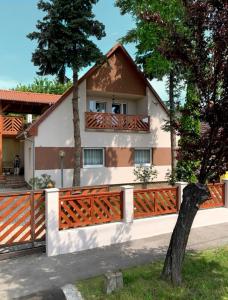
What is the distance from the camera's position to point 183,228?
5.27 m

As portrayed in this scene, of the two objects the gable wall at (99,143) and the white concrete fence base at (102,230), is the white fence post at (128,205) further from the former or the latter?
the gable wall at (99,143)

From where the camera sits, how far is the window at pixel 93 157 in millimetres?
17250

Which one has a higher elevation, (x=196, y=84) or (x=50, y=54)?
(x=50, y=54)

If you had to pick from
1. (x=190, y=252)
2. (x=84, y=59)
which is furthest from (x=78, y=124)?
(x=190, y=252)

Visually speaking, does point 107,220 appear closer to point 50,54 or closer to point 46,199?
point 46,199

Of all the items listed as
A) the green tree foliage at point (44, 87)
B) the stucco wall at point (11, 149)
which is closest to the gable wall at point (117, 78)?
the stucco wall at point (11, 149)

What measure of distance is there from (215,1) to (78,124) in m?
11.4

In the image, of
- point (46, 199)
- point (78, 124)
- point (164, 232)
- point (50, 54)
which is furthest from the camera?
point (78, 124)

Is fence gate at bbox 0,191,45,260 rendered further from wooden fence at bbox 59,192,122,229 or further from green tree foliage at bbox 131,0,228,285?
green tree foliage at bbox 131,0,228,285

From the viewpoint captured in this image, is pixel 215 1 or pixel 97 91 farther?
pixel 97 91

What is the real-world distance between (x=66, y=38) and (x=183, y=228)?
12.3 metres

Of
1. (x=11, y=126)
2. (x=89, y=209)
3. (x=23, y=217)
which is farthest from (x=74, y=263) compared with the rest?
(x=11, y=126)

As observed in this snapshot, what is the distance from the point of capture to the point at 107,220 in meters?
7.75

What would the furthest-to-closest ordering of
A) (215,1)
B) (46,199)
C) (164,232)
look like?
1. (164,232)
2. (46,199)
3. (215,1)
